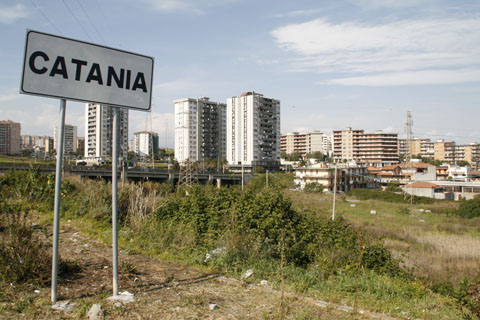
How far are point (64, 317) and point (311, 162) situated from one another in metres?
75.2

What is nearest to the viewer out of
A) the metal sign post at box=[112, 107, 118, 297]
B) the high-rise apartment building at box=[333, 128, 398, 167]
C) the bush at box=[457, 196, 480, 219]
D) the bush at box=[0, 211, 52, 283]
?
the metal sign post at box=[112, 107, 118, 297]

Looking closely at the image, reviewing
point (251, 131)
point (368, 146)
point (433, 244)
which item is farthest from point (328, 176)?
point (368, 146)

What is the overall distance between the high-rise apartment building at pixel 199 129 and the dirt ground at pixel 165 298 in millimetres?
93151

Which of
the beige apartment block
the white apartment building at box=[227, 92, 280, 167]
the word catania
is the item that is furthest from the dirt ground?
the beige apartment block

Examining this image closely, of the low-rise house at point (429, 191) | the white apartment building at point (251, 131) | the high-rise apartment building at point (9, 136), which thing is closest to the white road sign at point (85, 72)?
the low-rise house at point (429, 191)

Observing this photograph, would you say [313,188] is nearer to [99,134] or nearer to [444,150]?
[99,134]

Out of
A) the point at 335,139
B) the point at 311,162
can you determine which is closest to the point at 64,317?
the point at 311,162

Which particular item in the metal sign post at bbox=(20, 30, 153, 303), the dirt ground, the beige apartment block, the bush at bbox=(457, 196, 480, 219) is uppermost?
the beige apartment block

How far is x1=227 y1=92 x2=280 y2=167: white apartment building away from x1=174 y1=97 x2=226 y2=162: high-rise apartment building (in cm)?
714

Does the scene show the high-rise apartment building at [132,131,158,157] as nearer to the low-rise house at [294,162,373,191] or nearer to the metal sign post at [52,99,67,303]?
the low-rise house at [294,162,373,191]

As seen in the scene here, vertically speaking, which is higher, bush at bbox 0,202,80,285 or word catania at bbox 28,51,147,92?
word catania at bbox 28,51,147,92

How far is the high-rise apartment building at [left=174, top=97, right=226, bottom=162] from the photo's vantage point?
9906 centimetres

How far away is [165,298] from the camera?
3.32 metres

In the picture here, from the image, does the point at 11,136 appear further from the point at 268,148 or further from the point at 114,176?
the point at 114,176
